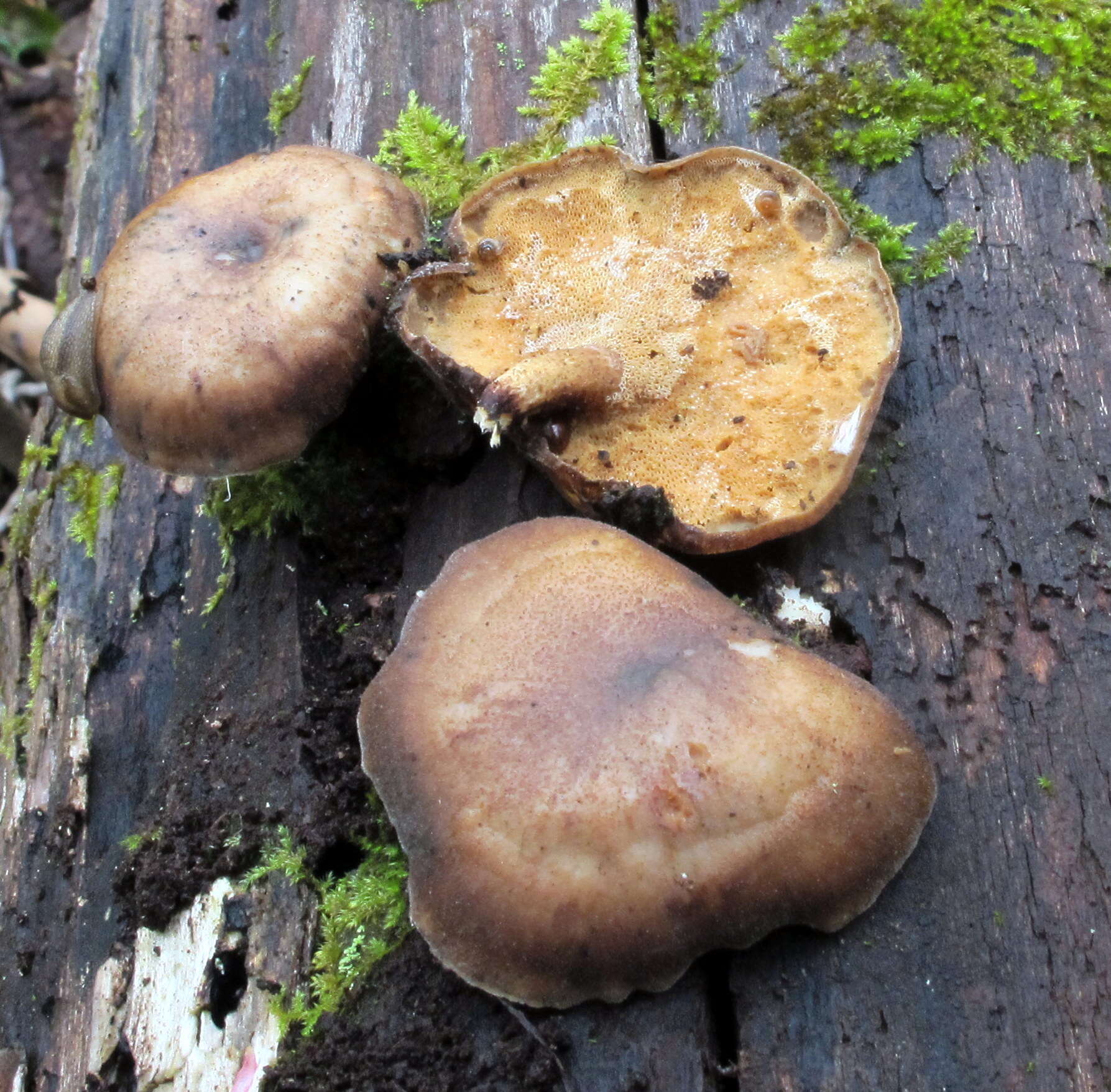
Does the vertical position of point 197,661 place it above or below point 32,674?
above

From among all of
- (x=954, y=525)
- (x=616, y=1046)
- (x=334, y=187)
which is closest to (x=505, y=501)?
(x=334, y=187)

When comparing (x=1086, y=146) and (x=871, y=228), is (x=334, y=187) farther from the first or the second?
(x=1086, y=146)

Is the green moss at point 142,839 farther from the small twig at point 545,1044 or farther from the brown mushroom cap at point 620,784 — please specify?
the small twig at point 545,1044

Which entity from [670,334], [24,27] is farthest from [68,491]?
[24,27]

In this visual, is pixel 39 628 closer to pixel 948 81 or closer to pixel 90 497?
pixel 90 497

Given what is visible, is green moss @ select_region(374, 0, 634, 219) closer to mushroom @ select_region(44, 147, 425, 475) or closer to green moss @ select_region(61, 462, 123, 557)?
mushroom @ select_region(44, 147, 425, 475)

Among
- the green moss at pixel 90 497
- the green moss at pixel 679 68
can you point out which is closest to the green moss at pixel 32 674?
the green moss at pixel 90 497
